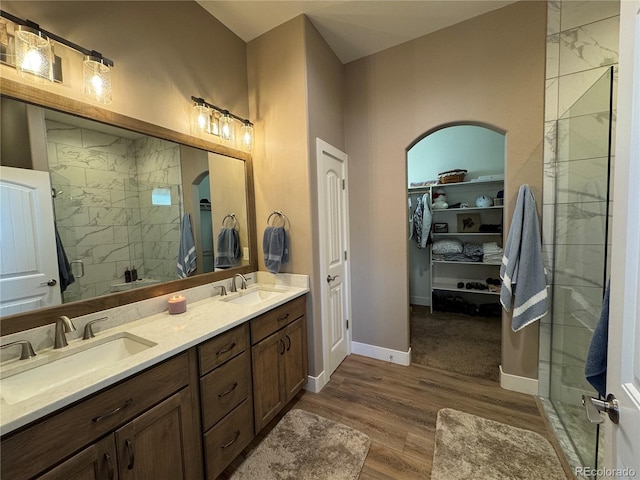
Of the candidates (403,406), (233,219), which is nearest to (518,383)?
(403,406)

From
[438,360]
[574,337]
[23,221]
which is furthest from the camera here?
[438,360]

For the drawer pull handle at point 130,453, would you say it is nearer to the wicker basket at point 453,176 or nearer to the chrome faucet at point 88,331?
the chrome faucet at point 88,331

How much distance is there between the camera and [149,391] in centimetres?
109

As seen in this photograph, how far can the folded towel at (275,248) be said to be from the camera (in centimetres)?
215

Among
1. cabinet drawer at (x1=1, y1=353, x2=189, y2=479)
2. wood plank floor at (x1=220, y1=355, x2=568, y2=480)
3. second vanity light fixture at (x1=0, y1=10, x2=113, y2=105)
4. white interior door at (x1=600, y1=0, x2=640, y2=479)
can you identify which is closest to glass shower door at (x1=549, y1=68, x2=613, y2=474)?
wood plank floor at (x1=220, y1=355, x2=568, y2=480)

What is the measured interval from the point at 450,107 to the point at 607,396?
226cm

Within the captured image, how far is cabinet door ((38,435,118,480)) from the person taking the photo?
33.7 inches

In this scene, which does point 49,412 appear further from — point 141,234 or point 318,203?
point 318,203

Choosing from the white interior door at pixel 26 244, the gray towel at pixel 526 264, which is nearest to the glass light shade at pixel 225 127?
the white interior door at pixel 26 244

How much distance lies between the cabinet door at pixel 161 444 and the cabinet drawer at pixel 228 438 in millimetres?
72

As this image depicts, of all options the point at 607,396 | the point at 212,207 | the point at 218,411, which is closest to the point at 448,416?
the point at 607,396

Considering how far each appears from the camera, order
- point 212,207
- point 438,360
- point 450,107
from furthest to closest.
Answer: point 438,360
point 450,107
point 212,207

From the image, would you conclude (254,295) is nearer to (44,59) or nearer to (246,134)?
(246,134)

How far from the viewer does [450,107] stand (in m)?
2.26
